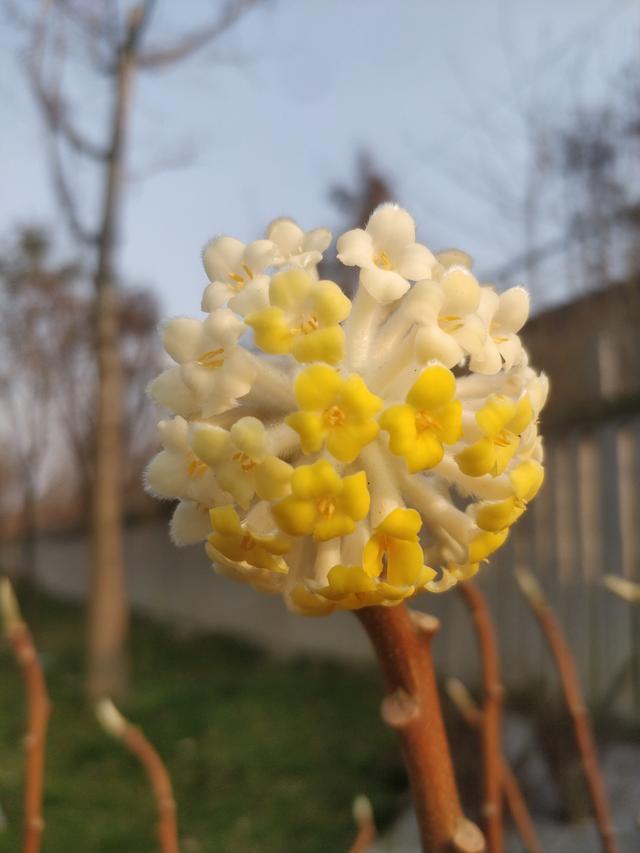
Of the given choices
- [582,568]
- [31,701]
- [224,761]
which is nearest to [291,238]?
[31,701]

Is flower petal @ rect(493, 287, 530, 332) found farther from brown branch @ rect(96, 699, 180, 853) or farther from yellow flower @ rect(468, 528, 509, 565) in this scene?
brown branch @ rect(96, 699, 180, 853)

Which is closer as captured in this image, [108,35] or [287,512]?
[287,512]

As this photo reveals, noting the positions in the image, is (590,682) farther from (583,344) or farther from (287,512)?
(287,512)

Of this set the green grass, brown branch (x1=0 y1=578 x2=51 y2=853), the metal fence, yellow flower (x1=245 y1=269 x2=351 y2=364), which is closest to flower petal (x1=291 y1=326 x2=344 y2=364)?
yellow flower (x1=245 y1=269 x2=351 y2=364)

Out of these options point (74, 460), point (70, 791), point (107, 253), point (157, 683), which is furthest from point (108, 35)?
point (74, 460)

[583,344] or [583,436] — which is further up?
[583,344]

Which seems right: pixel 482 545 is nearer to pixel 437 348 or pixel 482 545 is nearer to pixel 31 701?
pixel 437 348
